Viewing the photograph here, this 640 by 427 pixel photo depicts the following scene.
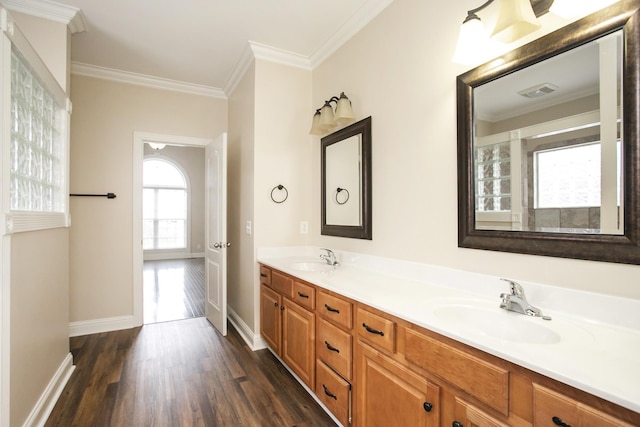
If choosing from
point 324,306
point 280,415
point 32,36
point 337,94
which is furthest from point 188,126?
point 280,415

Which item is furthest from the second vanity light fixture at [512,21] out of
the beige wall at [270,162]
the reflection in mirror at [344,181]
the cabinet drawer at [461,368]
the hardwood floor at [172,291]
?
the hardwood floor at [172,291]

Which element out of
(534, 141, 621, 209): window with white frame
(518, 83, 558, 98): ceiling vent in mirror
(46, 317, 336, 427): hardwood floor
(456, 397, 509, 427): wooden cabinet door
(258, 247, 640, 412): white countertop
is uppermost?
(518, 83, 558, 98): ceiling vent in mirror

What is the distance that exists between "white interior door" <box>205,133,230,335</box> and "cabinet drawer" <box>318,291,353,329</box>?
157 cm

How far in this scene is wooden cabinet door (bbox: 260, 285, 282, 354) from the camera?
2441 mm

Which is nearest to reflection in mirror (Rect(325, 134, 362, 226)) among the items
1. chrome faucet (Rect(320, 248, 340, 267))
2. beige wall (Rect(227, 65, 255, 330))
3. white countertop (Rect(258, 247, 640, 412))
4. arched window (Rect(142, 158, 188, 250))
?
chrome faucet (Rect(320, 248, 340, 267))

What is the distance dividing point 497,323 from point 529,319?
136mm

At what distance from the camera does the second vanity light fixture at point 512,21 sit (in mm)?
1190

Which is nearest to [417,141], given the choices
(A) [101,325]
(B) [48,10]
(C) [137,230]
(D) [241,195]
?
(D) [241,195]

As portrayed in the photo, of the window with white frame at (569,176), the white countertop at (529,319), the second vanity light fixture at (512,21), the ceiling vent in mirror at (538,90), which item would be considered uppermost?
the second vanity light fixture at (512,21)

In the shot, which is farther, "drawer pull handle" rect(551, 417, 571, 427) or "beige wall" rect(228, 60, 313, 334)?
"beige wall" rect(228, 60, 313, 334)

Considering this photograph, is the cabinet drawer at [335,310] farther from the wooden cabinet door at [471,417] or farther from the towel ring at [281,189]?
the towel ring at [281,189]

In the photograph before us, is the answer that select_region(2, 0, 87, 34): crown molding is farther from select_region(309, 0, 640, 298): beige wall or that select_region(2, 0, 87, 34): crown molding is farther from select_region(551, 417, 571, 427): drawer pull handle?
select_region(551, 417, 571, 427): drawer pull handle

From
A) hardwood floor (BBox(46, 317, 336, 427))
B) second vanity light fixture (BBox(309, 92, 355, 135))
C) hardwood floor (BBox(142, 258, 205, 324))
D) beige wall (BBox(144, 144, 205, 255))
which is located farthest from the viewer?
beige wall (BBox(144, 144, 205, 255))

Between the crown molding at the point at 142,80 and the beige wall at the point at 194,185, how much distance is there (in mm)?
4777
